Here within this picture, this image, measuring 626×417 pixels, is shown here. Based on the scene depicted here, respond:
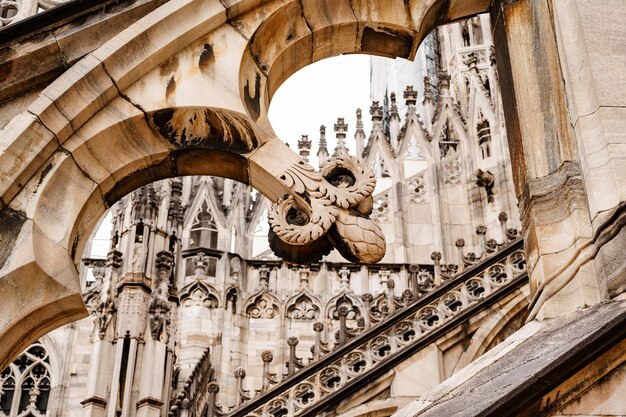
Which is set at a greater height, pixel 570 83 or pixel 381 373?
pixel 381 373

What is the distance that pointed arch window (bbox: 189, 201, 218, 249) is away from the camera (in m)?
15.4

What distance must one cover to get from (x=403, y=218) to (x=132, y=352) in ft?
24.5

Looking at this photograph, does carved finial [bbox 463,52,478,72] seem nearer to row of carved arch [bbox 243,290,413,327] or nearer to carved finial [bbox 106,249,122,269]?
row of carved arch [bbox 243,290,413,327]

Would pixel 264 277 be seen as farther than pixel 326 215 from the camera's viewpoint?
Yes

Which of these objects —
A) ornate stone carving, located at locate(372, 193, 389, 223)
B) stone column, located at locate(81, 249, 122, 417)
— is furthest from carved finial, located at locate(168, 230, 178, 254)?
ornate stone carving, located at locate(372, 193, 389, 223)

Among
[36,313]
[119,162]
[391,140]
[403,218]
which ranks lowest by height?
[36,313]

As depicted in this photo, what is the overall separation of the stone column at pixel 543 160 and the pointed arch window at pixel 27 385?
435 inches

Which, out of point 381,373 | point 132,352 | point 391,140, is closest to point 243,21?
point 132,352

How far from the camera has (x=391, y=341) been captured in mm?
10945

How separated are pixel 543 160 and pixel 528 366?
1.13 m

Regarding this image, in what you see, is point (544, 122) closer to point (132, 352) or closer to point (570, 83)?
point (570, 83)

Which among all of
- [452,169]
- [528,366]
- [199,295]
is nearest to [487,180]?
[452,169]

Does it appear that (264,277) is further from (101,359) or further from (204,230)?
(101,359)

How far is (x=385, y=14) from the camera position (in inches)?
183
